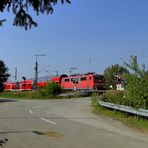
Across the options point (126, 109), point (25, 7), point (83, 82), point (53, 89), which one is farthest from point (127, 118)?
point (83, 82)

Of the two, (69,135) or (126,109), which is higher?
(126,109)

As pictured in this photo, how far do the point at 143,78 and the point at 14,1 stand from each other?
1937cm

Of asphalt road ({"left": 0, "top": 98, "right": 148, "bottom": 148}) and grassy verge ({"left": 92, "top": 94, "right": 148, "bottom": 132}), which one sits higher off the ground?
grassy verge ({"left": 92, "top": 94, "right": 148, "bottom": 132})

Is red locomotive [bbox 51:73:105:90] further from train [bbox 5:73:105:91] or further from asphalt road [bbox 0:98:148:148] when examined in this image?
asphalt road [bbox 0:98:148:148]

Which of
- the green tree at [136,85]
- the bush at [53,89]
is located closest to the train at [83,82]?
the bush at [53,89]

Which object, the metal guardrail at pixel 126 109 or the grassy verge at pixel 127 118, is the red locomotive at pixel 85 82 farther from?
the metal guardrail at pixel 126 109

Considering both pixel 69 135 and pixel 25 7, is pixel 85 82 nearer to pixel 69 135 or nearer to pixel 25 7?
pixel 69 135

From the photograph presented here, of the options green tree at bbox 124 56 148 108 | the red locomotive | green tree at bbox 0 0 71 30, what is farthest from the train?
green tree at bbox 0 0 71 30

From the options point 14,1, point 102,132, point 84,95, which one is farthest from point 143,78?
point 84,95

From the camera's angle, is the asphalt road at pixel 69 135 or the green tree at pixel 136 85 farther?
the green tree at pixel 136 85

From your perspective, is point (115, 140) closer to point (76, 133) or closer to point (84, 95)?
point (76, 133)

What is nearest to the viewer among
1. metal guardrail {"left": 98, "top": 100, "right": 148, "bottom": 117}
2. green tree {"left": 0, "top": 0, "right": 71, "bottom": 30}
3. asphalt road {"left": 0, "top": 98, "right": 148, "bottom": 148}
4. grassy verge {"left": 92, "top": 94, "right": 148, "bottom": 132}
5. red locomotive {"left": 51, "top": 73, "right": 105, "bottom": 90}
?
green tree {"left": 0, "top": 0, "right": 71, "bottom": 30}

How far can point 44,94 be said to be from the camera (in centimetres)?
6091

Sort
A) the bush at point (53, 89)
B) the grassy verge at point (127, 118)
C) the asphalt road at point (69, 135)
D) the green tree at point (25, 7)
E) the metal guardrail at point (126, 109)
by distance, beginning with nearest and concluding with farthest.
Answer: the green tree at point (25, 7) → the asphalt road at point (69, 135) → the grassy verge at point (127, 118) → the metal guardrail at point (126, 109) → the bush at point (53, 89)
